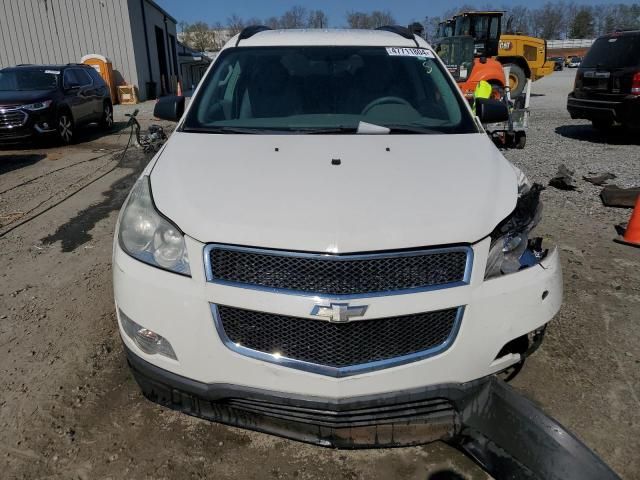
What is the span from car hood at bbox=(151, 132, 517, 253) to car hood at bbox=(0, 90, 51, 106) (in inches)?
380

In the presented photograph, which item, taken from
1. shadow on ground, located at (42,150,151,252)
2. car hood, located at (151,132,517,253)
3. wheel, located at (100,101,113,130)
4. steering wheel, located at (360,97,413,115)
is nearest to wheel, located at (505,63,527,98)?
wheel, located at (100,101,113,130)

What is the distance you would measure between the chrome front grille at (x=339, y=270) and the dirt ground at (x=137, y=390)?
3.04 feet

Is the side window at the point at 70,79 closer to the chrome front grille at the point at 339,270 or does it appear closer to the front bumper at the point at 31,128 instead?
the front bumper at the point at 31,128

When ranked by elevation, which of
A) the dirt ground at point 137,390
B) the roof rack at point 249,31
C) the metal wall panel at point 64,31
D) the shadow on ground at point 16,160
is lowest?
the dirt ground at point 137,390

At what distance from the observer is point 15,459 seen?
2355mm

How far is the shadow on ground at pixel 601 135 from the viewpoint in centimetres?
1079

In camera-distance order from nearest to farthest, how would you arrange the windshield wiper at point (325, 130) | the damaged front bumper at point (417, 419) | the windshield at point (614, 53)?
the damaged front bumper at point (417, 419), the windshield wiper at point (325, 130), the windshield at point (614, 53)

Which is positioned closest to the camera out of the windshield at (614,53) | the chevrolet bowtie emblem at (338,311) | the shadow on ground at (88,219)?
the chevrolet bowtie emblem at (338,311)

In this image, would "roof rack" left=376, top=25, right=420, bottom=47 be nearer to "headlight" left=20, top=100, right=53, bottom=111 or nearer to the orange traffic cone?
the orange traffic cone

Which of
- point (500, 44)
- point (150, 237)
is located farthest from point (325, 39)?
point (500, 44)

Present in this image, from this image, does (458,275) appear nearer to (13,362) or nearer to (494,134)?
(13,362)

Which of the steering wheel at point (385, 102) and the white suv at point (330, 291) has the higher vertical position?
the steering wheel at point (385, 102)

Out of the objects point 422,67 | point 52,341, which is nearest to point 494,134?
point 422,67

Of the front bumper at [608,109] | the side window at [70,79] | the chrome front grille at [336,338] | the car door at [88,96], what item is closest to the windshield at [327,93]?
the chrome front grille at [336,338]
